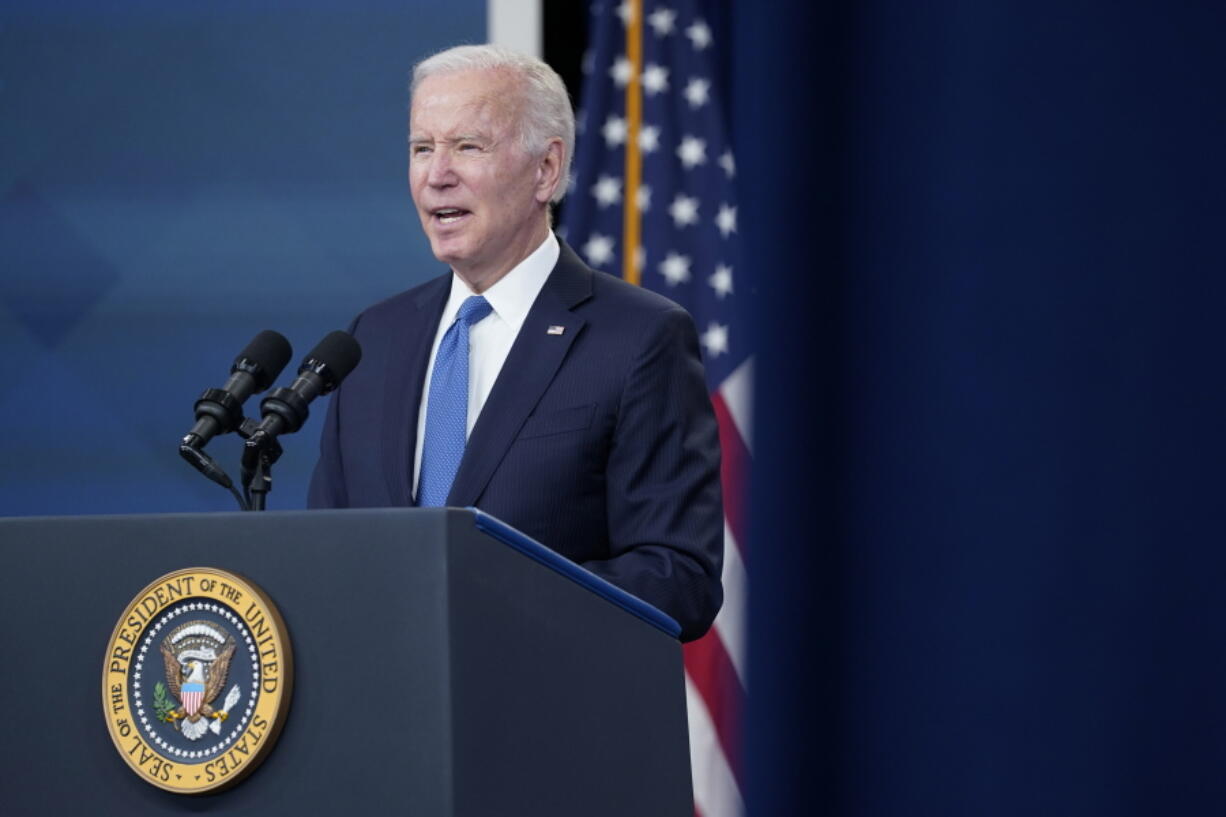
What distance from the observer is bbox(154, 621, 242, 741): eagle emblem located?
1.31 meters

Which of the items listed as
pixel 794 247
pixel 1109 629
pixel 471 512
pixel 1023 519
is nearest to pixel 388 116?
pixel 794 247

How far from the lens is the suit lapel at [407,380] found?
2.10 meters

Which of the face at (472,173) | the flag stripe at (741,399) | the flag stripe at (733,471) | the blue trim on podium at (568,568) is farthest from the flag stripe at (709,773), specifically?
the blue trim on podium at (568,568)

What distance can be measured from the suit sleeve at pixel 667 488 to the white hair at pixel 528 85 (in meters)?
0.35

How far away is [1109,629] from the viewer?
10.3 ft

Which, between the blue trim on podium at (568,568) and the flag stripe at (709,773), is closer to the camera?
the blue trim on podium at (568,568)

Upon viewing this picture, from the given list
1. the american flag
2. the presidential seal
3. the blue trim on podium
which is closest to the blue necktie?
the blue trim on podium

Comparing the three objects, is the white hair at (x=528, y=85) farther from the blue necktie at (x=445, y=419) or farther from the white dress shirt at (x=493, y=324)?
the blue necktie at (x=445, y=419)

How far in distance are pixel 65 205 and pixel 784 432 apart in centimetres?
201

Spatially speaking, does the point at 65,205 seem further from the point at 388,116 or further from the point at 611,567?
the point at 611,567

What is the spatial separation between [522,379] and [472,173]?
1.08 ft

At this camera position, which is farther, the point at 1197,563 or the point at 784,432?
the point at 784,432

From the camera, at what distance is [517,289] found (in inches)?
88.3

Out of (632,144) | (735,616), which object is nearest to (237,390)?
(735,616)
